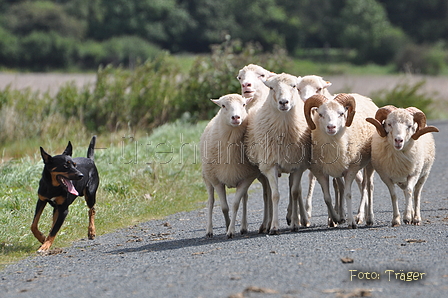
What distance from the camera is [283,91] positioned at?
852 cm

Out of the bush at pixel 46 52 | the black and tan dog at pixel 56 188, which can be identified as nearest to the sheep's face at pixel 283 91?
the black and tan dog at pixel 56 188

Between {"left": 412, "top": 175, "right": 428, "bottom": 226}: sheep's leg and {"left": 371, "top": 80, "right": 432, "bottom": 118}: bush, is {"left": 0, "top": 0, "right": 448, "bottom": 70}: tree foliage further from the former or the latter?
{"left": 412, "top": 175, "right": 428, "bottom": 226}: sheep's leg

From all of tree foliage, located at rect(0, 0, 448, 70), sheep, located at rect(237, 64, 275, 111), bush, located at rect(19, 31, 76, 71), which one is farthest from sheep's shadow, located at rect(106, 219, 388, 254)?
bush, located at rect(19, 31, 76, 71)

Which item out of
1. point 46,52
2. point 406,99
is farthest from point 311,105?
point 46,52

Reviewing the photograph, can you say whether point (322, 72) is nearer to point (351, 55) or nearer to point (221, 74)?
point (351, 55)

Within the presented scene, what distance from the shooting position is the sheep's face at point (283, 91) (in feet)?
27.7

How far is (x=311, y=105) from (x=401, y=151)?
1.31 metres

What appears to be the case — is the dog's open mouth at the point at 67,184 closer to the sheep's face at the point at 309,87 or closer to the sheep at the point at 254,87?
the sheep at the point at 254,87

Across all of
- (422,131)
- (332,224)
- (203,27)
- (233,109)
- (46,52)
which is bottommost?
(332,224)

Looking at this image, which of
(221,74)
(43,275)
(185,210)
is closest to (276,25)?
(221,74)

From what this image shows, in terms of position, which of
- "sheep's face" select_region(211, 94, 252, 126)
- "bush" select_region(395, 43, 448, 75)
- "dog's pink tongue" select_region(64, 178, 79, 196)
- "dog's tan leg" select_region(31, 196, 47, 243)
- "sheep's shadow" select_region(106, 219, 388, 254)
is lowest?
"sheep's shadow" select_region(106, 219, 388, 254)

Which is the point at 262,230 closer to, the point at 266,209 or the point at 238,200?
the point at 266,209

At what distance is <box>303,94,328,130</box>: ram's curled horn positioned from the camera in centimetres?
880

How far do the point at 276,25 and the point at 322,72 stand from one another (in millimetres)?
20377
